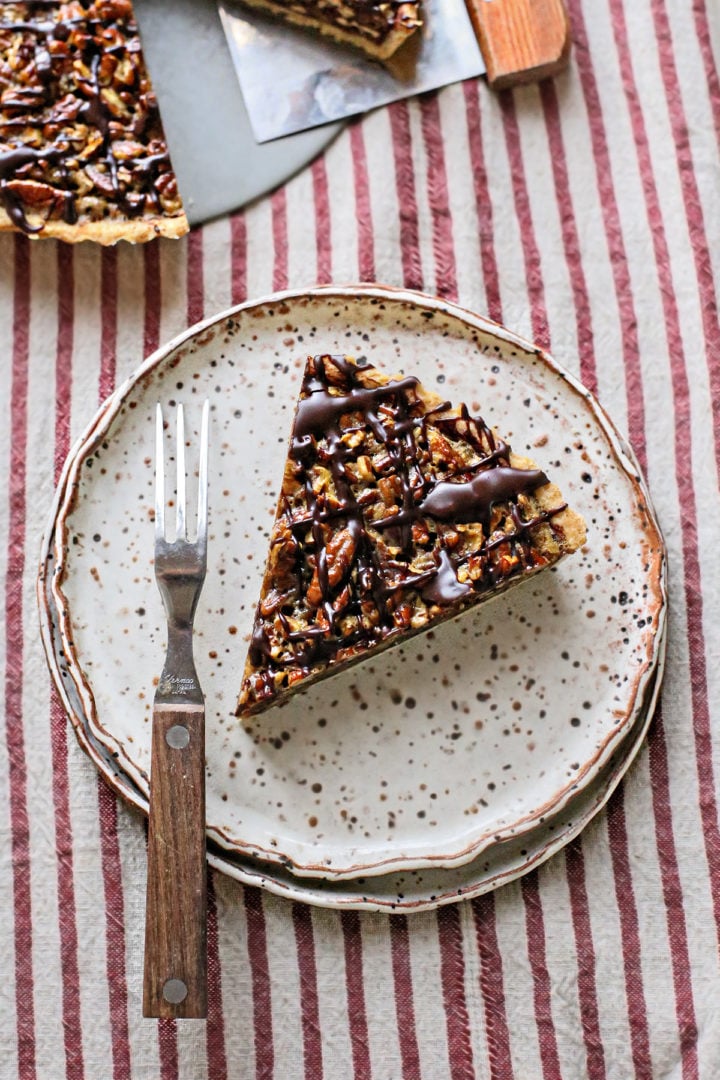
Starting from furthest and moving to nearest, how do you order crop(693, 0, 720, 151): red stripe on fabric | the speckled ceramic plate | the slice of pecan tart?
crop(693, 0, 720, 151): red stripe on fabric, the speckled ceramic plate, the slice of pecan tart

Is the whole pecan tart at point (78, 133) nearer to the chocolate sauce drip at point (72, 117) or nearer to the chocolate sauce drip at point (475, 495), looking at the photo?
the chocolate sauce drip at point (72, 117)

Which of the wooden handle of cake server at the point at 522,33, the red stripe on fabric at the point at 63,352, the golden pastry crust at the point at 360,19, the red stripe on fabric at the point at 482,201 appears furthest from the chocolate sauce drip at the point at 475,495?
the golden pastry crust at the point at 360,19

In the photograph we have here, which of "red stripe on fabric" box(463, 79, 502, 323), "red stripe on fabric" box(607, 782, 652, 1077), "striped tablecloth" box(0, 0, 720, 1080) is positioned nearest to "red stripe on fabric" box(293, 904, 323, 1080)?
"striped tablecloth" box(0, 0, 720, 1080)

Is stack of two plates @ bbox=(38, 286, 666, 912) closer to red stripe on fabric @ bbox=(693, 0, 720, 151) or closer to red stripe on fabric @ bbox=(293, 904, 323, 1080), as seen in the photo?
red stripe on fabric @ bbox=(293, 904, 323, 1080)

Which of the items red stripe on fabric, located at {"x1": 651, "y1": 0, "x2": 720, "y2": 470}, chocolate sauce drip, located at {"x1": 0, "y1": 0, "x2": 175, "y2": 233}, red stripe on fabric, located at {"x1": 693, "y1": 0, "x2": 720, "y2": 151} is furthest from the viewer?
red stripe on fabric, located at {"x1": 693, "y1": 0, "x2": 720, "y2": 151}

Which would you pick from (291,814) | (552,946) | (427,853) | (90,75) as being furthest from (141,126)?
(552,946)

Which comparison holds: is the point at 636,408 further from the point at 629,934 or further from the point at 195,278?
the point at 629,934
